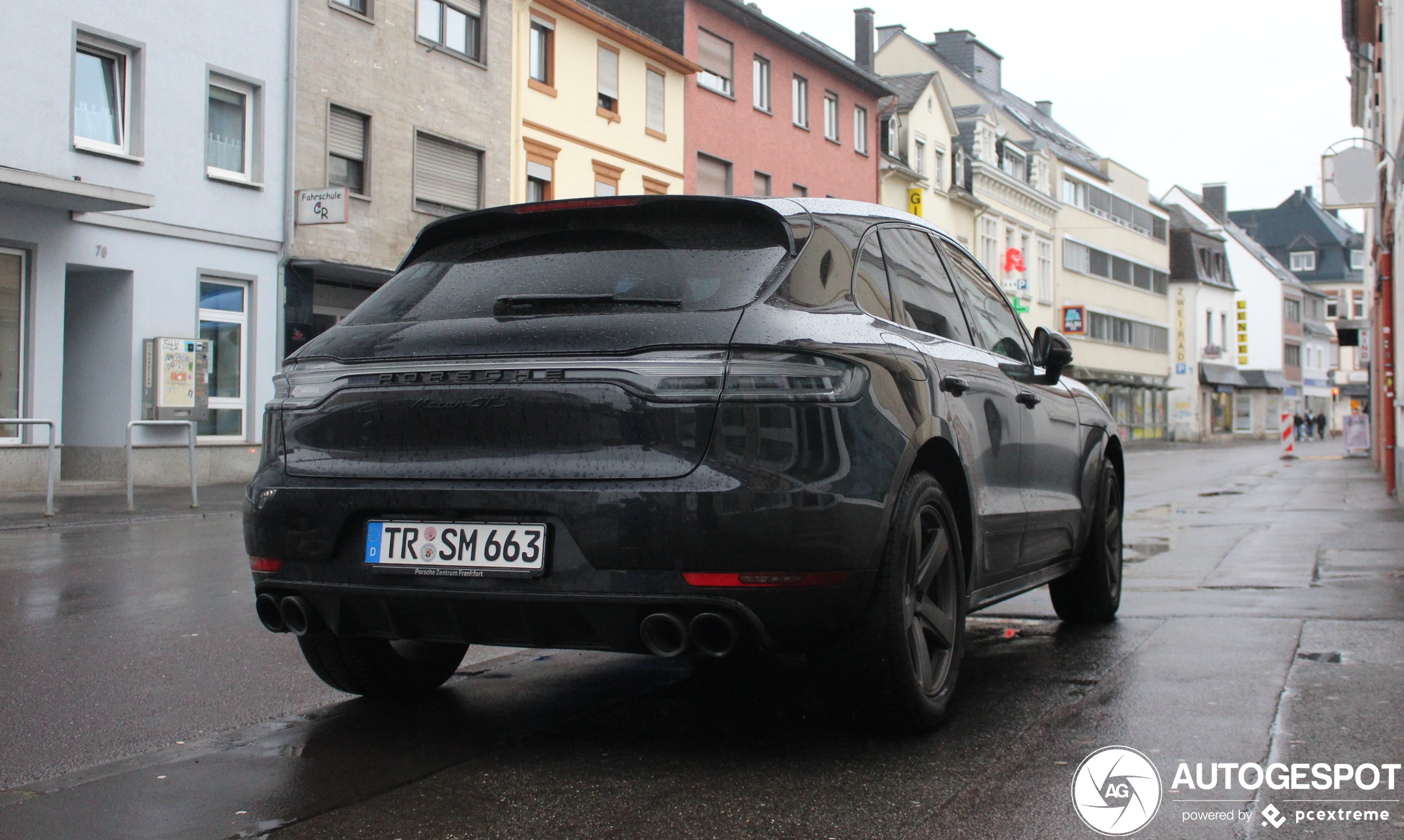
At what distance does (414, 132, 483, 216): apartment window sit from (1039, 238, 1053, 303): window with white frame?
3636 cm

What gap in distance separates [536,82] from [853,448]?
25088 mm

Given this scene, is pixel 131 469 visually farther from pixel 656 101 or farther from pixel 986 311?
pixel 656 101

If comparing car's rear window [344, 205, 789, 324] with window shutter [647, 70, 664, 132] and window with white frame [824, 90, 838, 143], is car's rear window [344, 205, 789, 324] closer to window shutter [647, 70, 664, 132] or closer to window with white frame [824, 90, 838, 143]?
window shutter [647, 70, 664, 132]

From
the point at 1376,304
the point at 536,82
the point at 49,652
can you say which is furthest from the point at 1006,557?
the point at 1376,304

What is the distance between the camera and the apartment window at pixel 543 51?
27797mm

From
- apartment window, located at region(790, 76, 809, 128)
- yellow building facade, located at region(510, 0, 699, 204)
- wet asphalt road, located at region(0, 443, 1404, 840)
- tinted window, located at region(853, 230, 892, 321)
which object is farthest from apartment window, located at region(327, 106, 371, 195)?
tinted window, located at region(853, 230, 892, 321)

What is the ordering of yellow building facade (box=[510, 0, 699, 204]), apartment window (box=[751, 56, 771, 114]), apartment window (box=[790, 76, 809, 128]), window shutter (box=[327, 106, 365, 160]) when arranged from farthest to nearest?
apartment window (box=[790, 76, 809, 128])
apartment window (box=[751, 56, 771, 114])
yellow building facade (box=[510, 0, 699, 204])
window shutter (box=[327, 106, 365, 160])

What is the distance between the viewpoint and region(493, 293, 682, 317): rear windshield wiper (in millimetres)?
3855

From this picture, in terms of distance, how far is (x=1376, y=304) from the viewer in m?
28.0

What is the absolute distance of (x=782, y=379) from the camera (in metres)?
3.67

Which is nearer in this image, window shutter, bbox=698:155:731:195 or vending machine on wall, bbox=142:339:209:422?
vending machine on wall, bbox=142:339:209:422

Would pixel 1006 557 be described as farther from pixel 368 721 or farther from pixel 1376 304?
pixel 1376 304

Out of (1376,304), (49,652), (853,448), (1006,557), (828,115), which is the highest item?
(828,115)

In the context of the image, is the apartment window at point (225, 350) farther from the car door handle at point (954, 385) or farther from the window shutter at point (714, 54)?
the car door handle at point (954, 385)
